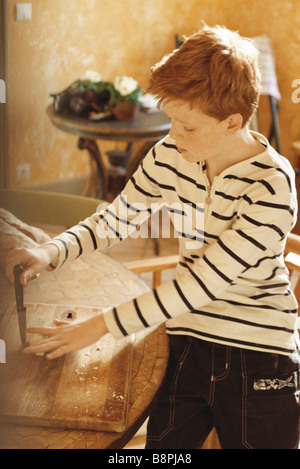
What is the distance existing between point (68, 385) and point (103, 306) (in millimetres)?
260

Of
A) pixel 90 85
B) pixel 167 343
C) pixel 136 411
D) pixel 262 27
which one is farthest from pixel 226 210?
pixel 262 27

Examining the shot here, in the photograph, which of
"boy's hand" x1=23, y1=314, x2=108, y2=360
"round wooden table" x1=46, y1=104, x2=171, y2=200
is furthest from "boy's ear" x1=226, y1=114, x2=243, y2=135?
"round wooden table" x1=46, y1=104, x2=171, y2=200

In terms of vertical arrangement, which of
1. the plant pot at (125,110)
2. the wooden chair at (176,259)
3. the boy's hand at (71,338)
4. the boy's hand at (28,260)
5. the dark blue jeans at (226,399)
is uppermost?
the plant pot at (125,110)

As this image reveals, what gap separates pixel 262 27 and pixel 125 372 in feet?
9.72

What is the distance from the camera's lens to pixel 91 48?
314 centimetres

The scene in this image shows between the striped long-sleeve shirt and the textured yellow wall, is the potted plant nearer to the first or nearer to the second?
the textured yellow wall

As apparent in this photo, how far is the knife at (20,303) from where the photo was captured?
840 mm

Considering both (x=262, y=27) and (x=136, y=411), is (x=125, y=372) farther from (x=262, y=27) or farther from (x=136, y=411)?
(x=262, y=27)

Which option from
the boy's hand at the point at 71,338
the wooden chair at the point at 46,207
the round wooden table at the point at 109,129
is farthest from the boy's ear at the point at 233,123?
the round wooden table at the point at 109,129

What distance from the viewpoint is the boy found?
0.84 metres

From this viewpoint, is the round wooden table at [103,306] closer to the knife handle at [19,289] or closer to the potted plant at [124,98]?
the knife handle at [19,289]

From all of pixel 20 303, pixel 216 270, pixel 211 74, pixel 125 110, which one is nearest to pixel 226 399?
pixel 216 270

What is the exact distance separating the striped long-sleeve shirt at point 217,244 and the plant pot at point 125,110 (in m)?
1.46

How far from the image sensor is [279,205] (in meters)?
0.87
